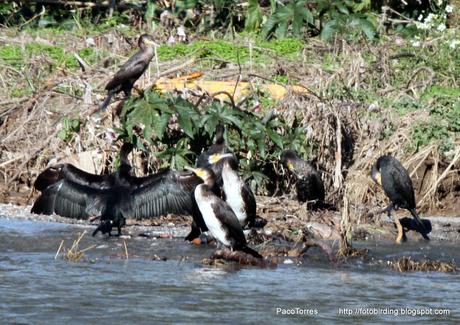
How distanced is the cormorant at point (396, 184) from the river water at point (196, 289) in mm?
757

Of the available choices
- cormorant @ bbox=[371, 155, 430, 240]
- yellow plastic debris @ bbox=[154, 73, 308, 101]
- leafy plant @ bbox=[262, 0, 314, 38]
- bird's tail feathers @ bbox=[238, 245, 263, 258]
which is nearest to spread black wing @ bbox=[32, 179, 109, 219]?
bird's tail feathers @ bbox=[238, 245, 263, 258]

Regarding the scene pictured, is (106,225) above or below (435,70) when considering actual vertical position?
below

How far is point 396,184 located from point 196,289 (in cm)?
322

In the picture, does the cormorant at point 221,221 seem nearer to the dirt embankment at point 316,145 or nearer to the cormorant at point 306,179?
the dirt embankment at point 316,145

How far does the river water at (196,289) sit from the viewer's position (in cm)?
848

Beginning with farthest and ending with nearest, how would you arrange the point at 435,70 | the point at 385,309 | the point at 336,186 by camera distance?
the point at 435,70 < the point at 336,186 < the point at 385,309

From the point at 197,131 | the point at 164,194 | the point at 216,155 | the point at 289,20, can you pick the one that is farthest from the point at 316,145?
the point at 289,20

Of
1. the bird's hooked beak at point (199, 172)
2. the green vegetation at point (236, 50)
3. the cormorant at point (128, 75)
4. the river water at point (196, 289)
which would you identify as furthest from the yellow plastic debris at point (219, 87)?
the river water at point (196, 289)

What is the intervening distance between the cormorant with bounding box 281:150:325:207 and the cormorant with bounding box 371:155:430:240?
24.1 inches

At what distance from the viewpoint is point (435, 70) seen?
1500 cm

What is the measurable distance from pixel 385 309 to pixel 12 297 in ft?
8.99

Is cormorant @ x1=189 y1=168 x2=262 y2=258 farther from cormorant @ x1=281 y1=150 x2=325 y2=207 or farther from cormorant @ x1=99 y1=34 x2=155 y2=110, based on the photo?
cormorant @ x1=99 y1=34 x2=155 y2=110

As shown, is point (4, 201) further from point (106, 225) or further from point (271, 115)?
point (271, 115)

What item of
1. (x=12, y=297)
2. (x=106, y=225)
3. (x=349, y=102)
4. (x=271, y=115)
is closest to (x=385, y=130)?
(x=349, y=102)
